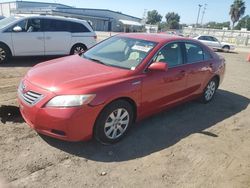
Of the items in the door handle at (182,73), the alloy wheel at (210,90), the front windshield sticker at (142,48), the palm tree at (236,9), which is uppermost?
the palm tree at (236,9)

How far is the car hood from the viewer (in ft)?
13.9

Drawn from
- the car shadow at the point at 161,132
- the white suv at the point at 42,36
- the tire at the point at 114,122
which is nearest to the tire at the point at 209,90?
the car shadow at the point at 161,132

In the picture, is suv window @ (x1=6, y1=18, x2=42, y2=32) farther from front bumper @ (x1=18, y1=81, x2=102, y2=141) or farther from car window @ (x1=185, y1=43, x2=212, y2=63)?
front bumper @ (x1=18, y1=81, x2=102, y2=141)

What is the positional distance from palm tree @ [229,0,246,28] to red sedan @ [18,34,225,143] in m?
94.8

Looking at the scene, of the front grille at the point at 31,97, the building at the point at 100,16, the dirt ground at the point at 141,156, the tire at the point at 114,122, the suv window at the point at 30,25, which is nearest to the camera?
the dirt ground at the point at 141,156

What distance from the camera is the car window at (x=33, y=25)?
1031 cm

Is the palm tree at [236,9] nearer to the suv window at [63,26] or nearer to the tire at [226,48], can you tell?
the tire at [226,48]

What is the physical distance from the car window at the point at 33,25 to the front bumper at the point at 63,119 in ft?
21.9

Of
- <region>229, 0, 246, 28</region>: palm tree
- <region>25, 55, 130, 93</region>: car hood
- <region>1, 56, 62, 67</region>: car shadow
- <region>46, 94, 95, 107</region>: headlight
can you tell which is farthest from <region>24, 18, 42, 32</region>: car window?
<region>229, 0, 246, 28</region>: palm tree

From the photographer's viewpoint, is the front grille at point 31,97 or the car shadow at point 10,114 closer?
the front grille at point 31,97

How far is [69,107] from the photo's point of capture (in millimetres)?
3994

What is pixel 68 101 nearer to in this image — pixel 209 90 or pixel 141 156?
pixel 141 156

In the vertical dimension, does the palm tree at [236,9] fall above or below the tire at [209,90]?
above

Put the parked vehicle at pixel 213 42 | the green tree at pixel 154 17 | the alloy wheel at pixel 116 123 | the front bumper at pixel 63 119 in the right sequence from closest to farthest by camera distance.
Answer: the front bumper at pixel 63 119, the alloy wheel at pixel 116 123, the parked vehicle at pixel 213 42, the green tree at pixel 154 17
